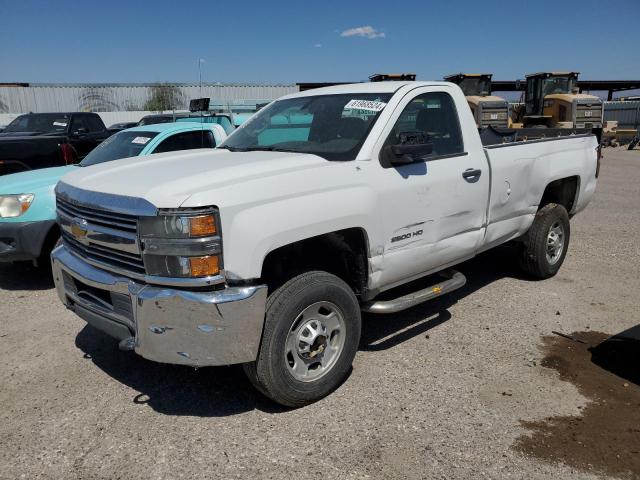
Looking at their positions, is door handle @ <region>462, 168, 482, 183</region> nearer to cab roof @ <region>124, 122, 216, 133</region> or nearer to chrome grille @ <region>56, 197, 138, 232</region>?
chrome grille @ <region>56, 197, 138, 232</region>

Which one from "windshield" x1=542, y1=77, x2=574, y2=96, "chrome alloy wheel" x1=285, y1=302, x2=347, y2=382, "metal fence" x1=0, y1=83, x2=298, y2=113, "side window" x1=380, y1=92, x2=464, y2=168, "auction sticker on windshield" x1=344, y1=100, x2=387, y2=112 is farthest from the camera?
"metal fence" x1=0, y1=83, x2=298, y2=113

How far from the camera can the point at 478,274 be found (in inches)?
239

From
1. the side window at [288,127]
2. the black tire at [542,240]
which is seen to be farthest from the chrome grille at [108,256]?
the black tire at [542,240]

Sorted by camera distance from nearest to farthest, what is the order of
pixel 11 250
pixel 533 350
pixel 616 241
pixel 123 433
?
pixel 123 433
pixel 533 350
pixel 11 250
pixel 616 241

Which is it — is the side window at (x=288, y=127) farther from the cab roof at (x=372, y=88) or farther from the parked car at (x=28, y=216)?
the parked car at (x=28, y=216)

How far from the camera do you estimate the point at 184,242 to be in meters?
2.75

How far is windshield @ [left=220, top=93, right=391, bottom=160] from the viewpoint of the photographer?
376cm

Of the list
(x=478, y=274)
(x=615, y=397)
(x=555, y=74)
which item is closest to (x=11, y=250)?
(x=478, y=274)

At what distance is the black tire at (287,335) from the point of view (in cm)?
305

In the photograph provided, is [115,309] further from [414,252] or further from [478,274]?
[478,274]

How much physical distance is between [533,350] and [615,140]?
3061 cm

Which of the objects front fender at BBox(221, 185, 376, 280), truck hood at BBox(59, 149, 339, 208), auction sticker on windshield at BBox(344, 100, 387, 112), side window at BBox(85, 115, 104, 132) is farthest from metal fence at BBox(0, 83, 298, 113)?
front fender at BBox(221, 185, 376, 280)

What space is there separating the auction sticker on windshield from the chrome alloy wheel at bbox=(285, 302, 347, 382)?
1489mm

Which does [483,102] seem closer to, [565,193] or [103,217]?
[565,193]
